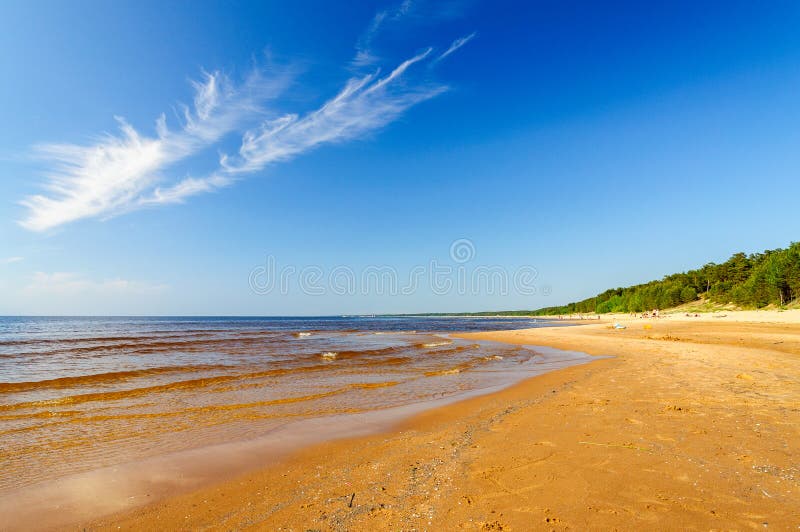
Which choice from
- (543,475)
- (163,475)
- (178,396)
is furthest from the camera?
(178,396)

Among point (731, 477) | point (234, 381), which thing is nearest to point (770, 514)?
point (731, 477)

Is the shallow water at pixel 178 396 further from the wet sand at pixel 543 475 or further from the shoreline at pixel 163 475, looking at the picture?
the wet sand at pixel 543 475

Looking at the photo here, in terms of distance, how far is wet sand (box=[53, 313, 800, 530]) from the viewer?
166 inches

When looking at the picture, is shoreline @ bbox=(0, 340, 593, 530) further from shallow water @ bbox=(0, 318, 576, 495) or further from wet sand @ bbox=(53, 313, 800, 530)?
shallow water @ bbox=(0, 318, 576, 495)

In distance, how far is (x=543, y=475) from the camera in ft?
17.3

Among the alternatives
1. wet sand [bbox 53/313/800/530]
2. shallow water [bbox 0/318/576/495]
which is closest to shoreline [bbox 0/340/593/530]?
wet sand [bbox 53/313/800/530]

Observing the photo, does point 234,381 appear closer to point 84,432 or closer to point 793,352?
point 84,432

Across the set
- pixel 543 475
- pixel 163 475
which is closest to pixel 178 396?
pixel 163 475

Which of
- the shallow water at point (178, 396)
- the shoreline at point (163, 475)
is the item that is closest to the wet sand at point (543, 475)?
the shoreline at point (163, 475)

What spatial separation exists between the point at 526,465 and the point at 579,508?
1397 mm

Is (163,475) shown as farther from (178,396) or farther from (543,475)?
(178,396)

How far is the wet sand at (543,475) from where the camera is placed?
13.8ft

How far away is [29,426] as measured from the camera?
30.9 feet

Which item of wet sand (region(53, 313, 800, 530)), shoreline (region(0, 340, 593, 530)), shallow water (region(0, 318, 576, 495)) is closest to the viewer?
wet sand (region(53, 313, 800, 530))
